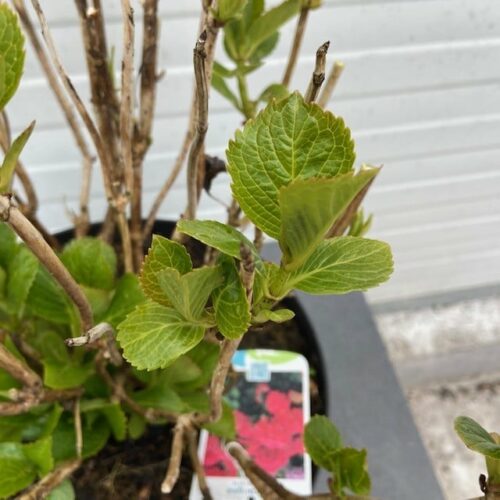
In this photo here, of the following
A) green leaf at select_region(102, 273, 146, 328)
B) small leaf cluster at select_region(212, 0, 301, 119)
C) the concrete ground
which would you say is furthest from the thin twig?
the concrete ground

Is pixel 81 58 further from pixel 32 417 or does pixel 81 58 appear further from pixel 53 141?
pixel 32 417

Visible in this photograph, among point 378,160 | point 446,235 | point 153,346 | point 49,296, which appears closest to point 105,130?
point 49,296

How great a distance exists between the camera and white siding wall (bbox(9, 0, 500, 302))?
1.99ft

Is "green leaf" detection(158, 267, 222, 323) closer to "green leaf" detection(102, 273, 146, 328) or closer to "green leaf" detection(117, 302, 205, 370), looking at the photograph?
"green leaf" detection(117, 302, 205, 370)

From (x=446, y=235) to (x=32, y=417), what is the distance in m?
0.73

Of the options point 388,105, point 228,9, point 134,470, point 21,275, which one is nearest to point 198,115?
point 228,9

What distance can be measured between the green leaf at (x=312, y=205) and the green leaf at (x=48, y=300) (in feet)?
0.73

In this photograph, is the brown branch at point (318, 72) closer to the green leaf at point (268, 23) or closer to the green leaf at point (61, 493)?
the green leaf at point (268, 23)

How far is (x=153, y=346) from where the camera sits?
23 centimetres

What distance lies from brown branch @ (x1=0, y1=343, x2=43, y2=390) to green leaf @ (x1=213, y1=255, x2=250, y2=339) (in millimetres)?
128

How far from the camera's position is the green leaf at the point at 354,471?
31 centimetres

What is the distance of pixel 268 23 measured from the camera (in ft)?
1.05

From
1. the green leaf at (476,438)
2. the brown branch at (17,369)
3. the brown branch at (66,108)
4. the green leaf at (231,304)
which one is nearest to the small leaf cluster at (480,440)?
the green leaf at (476,438)

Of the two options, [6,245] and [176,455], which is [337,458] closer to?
[176,455]
